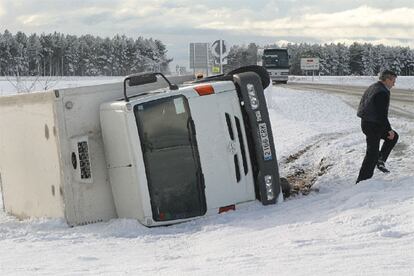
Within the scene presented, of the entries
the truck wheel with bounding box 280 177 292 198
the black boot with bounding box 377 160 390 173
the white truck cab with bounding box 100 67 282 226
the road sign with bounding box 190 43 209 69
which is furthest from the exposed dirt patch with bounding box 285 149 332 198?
the road sign with bounding box 190 43 209 69

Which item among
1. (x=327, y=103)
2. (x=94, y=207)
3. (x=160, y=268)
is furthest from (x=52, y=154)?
(x=327, y=103)

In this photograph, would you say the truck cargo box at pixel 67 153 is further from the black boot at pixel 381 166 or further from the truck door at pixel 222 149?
the black boot at pixel 381 166

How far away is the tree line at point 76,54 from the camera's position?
109 m

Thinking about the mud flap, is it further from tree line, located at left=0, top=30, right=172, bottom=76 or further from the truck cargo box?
tree line, located at left=0, top=30, right=172, bottom=76

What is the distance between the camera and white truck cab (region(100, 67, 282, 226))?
638 centimetres

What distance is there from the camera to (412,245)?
4.53 metres

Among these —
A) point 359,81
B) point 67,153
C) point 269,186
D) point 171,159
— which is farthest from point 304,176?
point 359,81

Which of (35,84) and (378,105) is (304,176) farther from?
(35,84)

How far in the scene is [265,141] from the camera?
6.92 metres

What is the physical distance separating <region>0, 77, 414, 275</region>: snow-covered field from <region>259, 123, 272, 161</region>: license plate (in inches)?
23.3

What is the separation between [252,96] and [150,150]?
4.55ft

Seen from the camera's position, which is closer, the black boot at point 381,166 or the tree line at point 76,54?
the black boot at point 381,166

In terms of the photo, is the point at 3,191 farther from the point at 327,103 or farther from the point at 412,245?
the point at 327,103

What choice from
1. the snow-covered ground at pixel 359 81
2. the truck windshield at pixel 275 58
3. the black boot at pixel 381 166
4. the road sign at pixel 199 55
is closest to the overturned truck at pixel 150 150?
the black boot at pixel 381 166
